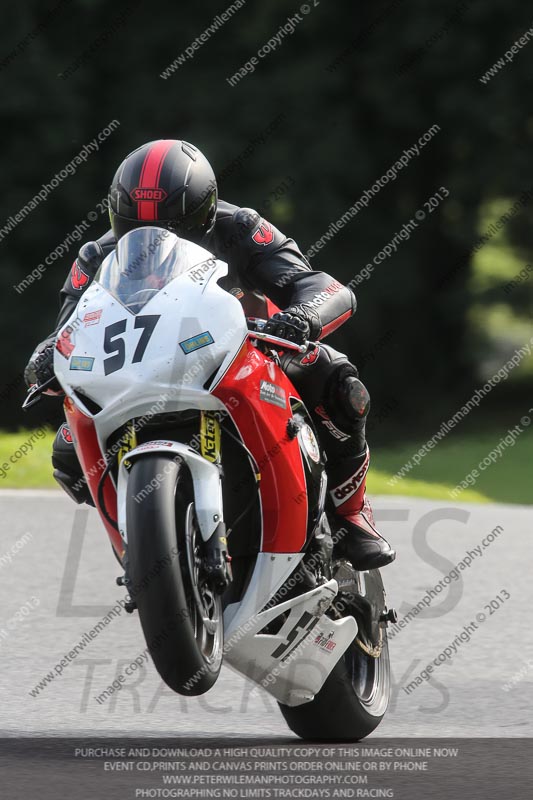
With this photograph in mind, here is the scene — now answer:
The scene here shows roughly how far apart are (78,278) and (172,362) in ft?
3.37

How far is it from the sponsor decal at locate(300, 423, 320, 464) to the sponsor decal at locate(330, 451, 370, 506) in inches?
19.4

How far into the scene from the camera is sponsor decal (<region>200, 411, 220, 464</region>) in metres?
3.88

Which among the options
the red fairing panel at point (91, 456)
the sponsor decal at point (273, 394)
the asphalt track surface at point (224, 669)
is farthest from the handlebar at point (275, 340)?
the asphalt track surface at point (224, 669)

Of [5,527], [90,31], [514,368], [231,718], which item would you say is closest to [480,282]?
[514,368]

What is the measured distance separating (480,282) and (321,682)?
2045cm

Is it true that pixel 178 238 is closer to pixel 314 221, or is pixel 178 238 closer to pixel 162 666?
pixel 162 666

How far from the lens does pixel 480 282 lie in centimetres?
2445

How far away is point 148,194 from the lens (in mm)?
4219

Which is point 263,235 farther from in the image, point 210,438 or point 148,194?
point 210,438

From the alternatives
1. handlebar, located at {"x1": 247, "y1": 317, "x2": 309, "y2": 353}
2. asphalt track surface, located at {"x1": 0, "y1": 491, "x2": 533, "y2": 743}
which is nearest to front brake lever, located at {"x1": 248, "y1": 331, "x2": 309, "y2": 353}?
handlebar, located at {"x1": 247, "y1": 317, "x2": 309, "y2": 353}

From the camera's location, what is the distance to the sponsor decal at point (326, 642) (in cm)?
442

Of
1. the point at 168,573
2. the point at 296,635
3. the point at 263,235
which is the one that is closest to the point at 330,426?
the point at 263,235

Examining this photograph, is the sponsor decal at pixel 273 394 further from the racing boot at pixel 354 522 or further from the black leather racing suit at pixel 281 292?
the racing boot at pixel 354 522

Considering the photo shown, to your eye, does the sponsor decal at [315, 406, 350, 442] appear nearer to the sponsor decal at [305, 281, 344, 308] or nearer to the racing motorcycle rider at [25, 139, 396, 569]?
the racing motorcycle rider at [25, 139, 396, 569]
